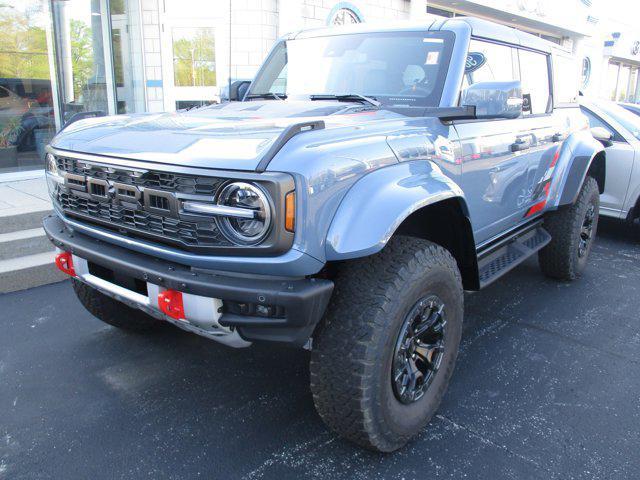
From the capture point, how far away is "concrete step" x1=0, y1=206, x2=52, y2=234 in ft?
15.9

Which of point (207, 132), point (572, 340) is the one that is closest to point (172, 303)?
point (207, 132)

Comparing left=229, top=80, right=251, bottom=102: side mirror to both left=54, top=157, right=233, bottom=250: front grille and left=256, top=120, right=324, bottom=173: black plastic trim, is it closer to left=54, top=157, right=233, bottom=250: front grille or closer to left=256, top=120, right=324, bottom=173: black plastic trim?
left=54, top=157, right=233, bottom=250: front grille

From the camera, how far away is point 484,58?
10.6 ft

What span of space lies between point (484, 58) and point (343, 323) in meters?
2.01

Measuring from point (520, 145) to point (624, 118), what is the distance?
3.42 m

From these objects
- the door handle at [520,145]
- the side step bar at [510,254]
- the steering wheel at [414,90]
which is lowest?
the side step bar at [510,254]

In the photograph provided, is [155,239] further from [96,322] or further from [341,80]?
[96,322]

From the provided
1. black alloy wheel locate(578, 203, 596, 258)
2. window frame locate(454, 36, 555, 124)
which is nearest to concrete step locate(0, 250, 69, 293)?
window frame locate(454, 36, 555, 124)

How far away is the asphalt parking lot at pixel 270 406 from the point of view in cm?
234

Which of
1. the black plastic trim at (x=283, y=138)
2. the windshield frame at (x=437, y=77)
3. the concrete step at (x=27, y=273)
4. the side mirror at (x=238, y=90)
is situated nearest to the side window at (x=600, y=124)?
the windshield frame at (x=437, y=77)

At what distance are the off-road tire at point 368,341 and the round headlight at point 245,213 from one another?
1.45 feet

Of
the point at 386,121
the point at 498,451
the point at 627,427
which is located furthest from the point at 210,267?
the point at 627,427

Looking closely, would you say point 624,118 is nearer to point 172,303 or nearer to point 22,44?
point 172,303

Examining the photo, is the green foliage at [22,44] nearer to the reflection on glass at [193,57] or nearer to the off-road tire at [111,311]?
the reflection on glass at [193,57]
